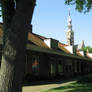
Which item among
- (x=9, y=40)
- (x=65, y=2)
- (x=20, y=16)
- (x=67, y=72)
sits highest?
(x=65, y=2)

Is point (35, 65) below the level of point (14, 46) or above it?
below

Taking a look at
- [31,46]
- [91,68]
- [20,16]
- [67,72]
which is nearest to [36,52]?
[31,46]

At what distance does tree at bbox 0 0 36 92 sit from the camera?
368 centimetres

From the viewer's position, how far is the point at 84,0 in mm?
12227

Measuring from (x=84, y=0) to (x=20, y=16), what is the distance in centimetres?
952

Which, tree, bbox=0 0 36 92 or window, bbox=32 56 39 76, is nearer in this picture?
tree, bbox=0 0 36 92

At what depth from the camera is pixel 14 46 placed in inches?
149

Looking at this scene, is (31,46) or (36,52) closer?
(31,46)

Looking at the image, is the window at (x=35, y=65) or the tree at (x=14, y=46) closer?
the tree at (x=14, y=46)

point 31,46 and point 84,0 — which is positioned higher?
point 84,0

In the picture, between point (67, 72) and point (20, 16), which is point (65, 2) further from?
point (67, 72)

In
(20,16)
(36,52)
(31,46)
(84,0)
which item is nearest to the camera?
(20,16)

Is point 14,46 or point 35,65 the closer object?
point 14,46

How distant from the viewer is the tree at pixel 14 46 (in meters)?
3.68
